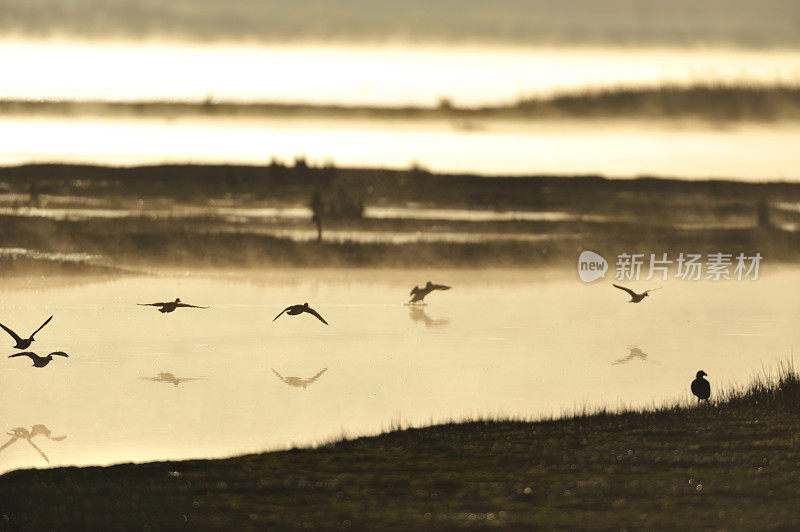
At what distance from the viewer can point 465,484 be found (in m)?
13.4

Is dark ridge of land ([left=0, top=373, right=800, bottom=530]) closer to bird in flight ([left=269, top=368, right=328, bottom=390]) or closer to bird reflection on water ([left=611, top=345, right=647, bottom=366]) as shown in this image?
bird in flight ([left=269, top=368, right=328, bottom=390])

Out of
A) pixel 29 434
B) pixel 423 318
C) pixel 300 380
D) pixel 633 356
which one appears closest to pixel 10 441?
pixel 29 434

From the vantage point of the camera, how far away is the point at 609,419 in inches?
709

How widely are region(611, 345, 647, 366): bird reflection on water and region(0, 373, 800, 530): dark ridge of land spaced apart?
13378 millimetres

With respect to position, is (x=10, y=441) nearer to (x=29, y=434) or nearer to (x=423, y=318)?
(x=29, y=434)

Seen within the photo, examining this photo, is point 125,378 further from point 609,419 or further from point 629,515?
point 629,515

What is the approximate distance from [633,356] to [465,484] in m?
20.4

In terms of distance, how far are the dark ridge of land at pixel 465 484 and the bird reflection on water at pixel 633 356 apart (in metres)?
13.4

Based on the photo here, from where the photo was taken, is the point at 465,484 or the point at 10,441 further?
the point at 10,441

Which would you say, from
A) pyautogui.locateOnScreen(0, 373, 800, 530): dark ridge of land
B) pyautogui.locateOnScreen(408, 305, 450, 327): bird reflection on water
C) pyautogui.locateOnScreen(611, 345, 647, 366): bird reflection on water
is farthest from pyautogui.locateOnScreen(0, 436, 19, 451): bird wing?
pyautogui.locateOnScreen(408, 305, 450, 327): bird reflection on water

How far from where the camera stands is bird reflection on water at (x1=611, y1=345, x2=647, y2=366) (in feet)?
100

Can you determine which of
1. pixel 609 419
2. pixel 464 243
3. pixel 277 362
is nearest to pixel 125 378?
pixel 277 362

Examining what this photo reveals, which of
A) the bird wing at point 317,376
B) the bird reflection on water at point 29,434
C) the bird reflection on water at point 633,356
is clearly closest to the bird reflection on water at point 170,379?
the bird wing at point 317,376

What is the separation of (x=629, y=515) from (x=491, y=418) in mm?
6486
